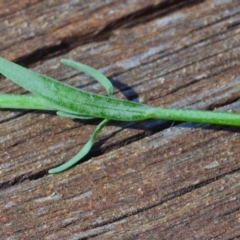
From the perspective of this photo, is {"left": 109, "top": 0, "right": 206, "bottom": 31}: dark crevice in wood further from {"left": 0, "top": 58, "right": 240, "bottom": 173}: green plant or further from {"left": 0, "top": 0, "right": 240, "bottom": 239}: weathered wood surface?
{"left": 0, "top": 58, "right": 240, "bottom": 173}: green plant

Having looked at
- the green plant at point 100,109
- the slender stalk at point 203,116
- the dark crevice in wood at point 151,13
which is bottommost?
the slender stalk at point 203,116

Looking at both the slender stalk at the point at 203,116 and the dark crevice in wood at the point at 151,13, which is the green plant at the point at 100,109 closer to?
the slender stalk at the point at 203,116

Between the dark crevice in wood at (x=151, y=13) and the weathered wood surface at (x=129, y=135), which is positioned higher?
the dark crevice in wood at (x=151, y=13)

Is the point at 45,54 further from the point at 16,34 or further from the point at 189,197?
the point at 189,197

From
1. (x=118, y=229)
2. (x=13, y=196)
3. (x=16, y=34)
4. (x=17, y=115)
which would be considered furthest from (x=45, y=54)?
(x=118, y=229)

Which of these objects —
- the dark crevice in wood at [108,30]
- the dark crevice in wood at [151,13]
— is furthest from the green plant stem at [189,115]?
the dark crevice in wood at [151,13]

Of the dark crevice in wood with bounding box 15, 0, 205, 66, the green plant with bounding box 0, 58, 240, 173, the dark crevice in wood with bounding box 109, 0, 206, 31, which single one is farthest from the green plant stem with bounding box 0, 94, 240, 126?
the dark crevice in wood with bounding box 109, 0, 206, 31

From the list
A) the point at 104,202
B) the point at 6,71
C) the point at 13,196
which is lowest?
the point at 104,202

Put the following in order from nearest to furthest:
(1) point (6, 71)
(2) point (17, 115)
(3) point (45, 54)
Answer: (1) point (6, 71) < (2) point (17, 115) < (3) point (45, 54)
